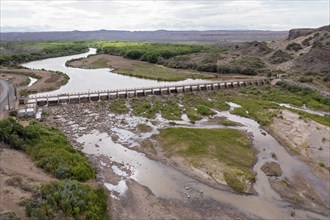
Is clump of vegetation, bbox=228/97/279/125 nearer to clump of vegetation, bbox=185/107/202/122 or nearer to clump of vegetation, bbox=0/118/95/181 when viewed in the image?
clump of vegetation, bbox=185/107/202/122

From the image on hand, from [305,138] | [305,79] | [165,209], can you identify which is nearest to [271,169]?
[305,138]

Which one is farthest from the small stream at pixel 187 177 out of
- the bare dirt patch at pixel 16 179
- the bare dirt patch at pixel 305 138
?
the bare dirt patch at pixel 16 179

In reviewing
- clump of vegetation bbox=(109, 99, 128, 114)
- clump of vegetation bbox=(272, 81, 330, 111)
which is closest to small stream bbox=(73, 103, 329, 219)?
clump of vegetation bbox=(109, 99, 128, 114)

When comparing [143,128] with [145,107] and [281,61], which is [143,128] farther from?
[281,61]

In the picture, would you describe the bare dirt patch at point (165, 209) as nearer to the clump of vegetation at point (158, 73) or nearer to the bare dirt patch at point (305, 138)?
Result: the bare dirt patch at point (305, 138)

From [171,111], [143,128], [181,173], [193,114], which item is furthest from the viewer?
[171,111]

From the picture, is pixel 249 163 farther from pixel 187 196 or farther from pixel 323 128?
pixel 323 128
